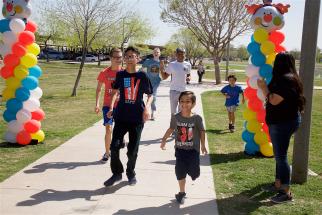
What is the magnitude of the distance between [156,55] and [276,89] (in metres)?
5.49

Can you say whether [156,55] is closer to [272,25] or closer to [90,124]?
[90,124]

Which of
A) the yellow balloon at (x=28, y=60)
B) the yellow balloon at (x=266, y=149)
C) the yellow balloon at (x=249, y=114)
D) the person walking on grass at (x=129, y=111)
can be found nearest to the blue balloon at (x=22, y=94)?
the yellow balloon at (x=28, y=60)

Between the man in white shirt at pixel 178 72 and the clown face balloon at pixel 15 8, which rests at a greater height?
the clown face balloon at pixel 15 8

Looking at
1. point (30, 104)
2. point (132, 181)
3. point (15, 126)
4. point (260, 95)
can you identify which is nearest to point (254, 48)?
point (260, 95)

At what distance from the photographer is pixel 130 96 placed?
542 centimetres

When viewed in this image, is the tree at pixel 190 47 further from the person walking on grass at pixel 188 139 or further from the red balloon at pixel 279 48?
the person walking on grass at pixel 188 139

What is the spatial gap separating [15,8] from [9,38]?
1.86 feet

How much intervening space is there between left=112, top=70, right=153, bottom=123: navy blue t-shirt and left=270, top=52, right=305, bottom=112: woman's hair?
178 centimetres

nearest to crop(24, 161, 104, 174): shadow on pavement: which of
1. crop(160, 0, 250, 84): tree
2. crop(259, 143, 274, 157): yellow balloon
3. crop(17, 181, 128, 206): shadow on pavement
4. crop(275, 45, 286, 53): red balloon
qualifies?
crop(17, 181, 128, 206): shadow on pavement

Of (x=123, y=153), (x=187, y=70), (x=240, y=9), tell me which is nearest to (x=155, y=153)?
(x=123, y=153)

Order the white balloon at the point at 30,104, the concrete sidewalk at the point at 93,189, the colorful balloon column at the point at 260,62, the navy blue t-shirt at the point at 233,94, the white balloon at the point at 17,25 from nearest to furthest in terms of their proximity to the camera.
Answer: the concrete sidewalk at the point at 93,189 < the colorful balloon column at the point at 260,62 < the white balloon at the point at 17,25 < the white balloon at the point at 30,104 < the navy blue t-shirt at the point at 233,94

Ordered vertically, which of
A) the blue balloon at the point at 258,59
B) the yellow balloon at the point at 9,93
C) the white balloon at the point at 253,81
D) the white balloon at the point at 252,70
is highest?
the blue balloon at the point at 258,59

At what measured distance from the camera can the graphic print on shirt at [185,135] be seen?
4.87 m

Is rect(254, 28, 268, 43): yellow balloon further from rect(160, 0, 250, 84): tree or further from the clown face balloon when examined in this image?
rect(160, 0, 250, 84): tree
